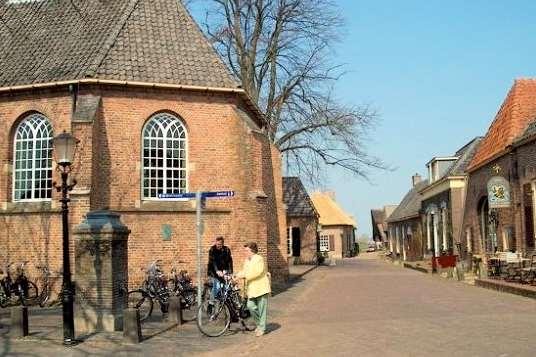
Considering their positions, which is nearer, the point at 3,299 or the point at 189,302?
the point at 189,302

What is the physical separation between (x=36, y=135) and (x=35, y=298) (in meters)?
5.05

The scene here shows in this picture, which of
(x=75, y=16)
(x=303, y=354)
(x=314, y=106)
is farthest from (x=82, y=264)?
(x=314, y=106)

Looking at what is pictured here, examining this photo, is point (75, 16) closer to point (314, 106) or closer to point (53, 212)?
point (53, 212)

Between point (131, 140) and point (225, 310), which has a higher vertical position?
point (131, 140)

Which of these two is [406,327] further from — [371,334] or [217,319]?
[217,319]

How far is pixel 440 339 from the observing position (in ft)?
32.0

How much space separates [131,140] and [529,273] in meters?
12.9

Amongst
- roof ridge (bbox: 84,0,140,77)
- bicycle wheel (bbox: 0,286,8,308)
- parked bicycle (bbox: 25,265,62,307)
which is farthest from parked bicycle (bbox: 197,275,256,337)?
roof ridge (bbox: 84,0,140,77)

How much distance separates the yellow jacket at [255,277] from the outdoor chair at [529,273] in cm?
1050

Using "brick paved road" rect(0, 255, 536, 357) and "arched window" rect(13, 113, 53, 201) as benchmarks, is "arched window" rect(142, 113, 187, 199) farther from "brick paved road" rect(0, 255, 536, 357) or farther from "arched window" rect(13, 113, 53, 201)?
"brick paved road" rect(0, 255, 536, 357)

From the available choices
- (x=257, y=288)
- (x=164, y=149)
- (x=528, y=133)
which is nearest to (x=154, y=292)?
(x=257, y=288)

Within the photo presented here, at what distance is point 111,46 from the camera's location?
18359 millimetres

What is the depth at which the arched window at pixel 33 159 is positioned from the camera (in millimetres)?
17984

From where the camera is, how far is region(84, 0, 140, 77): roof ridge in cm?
1756
